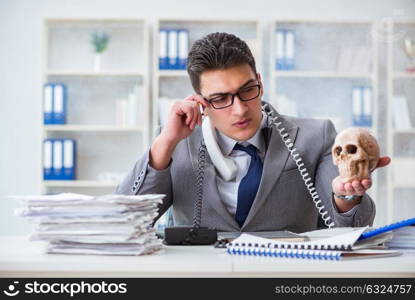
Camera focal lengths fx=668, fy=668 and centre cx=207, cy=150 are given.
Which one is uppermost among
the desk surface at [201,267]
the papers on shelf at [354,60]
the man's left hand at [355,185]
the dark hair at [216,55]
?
the papers on shelf at [354,60]

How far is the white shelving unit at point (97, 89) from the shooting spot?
483 centimetres

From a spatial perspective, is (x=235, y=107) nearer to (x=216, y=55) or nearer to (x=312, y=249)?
(x=216, y=55)

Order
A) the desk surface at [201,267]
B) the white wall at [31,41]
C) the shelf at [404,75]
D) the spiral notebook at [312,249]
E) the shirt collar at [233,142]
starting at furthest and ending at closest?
the white wall at [31,41] < the shelf at [404,75] < the shirt collar at [233,142] < the spiral notebook at [312,249] < the desk surface at [201,267]

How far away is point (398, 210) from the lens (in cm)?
491

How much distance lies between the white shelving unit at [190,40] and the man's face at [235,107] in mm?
2752

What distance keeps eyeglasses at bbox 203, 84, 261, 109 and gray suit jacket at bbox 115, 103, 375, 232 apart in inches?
6.7

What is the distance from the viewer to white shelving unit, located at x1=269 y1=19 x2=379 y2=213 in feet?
15.6

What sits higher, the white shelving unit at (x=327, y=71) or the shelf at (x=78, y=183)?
the white shelving unit at (x=327, y=71)

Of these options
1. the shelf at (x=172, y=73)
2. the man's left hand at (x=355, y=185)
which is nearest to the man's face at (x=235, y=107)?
the man's left hand at (x=355, y=185)

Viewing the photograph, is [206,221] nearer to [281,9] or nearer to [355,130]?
[355,130]

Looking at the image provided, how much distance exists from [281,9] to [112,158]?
167 cm

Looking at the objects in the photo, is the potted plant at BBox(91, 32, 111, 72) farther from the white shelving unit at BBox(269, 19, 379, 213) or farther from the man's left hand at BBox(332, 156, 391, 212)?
the man's left hand at BBox(332, 156, 391, 212)

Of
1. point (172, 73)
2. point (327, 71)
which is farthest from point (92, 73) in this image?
point (327, 71)

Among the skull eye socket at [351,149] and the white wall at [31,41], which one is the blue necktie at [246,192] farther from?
the white wall at [31,41]
